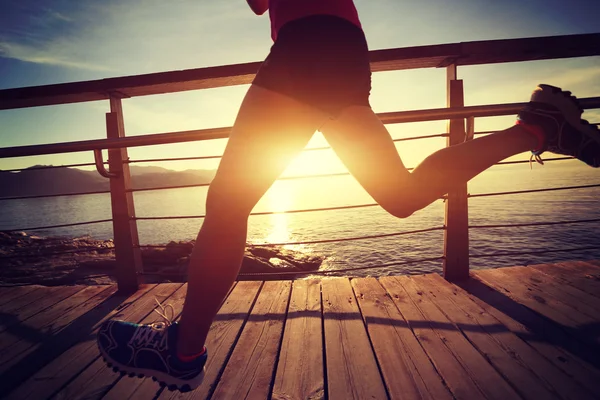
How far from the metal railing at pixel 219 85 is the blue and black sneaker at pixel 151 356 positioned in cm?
74

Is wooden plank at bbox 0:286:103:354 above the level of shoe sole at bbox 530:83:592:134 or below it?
below

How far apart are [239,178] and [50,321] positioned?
1640 mm

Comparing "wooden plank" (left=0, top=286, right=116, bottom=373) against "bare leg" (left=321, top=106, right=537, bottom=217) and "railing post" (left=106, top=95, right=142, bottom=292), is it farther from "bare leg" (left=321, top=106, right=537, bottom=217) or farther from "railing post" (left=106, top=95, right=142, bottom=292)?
"bare leg" (left=321, top=106, right=537, bottom=217)

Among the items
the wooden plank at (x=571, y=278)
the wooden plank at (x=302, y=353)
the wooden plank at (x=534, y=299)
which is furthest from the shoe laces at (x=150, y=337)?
the wooden plank at (x=571, y=278)

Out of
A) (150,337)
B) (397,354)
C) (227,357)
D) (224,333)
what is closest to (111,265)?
(224,333)

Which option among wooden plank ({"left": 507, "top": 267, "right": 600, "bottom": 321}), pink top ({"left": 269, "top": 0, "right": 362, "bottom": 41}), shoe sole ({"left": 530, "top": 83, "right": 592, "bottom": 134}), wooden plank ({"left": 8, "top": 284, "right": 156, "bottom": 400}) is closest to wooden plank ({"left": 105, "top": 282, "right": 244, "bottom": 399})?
wooden plank ({"left": 8, "top": 284, "right": 156, "bottom": 400})

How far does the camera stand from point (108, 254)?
11.8 meters

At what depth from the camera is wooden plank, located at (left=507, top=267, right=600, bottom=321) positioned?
4.96 ft

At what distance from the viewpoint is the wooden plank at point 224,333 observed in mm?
1083

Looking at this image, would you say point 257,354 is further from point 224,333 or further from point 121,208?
point 121,208

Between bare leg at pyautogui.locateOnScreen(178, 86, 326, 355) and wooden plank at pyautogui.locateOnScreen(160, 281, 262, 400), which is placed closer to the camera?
bare leg at pyautogui.locateOnScreen(178, 86, 326, 355)

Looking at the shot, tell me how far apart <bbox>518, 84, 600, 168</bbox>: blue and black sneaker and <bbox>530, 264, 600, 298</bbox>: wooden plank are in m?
1.06

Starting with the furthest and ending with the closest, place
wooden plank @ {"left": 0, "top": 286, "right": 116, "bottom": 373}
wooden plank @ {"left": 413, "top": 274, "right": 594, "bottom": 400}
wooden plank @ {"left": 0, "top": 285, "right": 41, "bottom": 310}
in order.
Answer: wooden plank @ {"left": 0, "top": 285, "right": 41, "bottom": 310} < wooden plank @ {"left": 0, "top": 286, "right": 116, "bottom": 373} < wooden plank @ {"left": 413, "top": 274, "right": 594, "bottom": 400}

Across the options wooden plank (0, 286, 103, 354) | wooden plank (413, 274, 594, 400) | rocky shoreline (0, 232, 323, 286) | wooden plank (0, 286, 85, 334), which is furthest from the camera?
rocky shoreline (0, 232, 323, 286)
